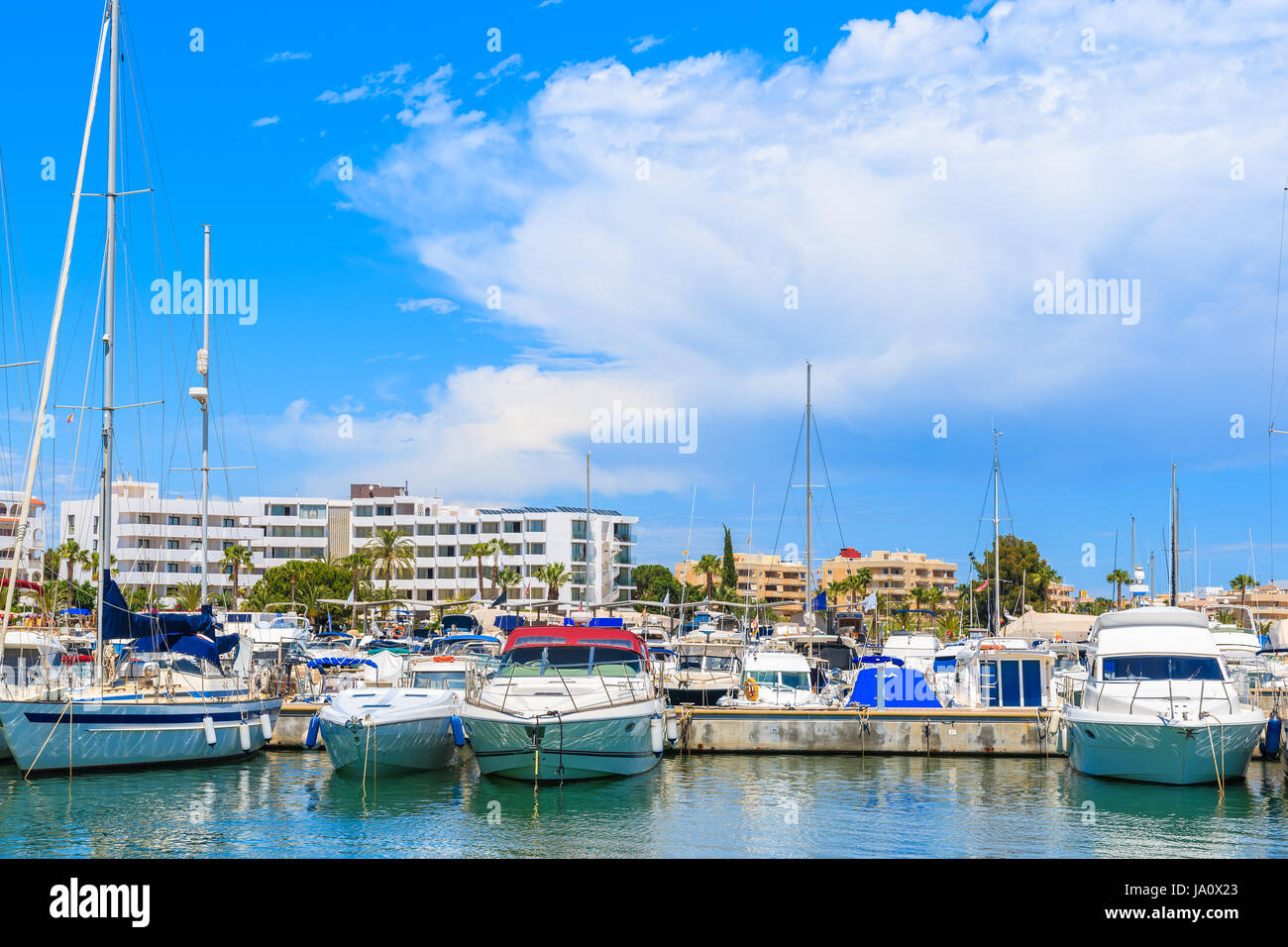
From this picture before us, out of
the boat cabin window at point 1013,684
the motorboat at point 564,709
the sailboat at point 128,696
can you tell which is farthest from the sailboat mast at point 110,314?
the boat cabin window at point 1013,684

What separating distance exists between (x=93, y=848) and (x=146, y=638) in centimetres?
1382

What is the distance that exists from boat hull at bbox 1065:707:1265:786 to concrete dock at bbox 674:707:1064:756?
18.6ft

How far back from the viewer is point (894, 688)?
35219mm

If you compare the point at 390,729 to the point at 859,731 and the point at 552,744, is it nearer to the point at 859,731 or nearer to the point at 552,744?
the point at 552,744

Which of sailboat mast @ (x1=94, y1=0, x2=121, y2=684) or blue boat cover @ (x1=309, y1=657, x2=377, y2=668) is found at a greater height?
sailboat mast @ (x1=94, y1=0, x2=121, y2=684)

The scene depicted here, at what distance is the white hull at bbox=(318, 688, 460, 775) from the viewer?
92.9 ft

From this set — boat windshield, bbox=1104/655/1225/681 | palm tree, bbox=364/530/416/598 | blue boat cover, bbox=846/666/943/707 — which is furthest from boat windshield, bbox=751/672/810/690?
palm tree, bbox=364/530/416/598

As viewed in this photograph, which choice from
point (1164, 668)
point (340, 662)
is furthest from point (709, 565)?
point (1164, 668)

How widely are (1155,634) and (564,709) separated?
1515 cm

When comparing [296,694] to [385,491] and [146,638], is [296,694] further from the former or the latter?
[385,491]

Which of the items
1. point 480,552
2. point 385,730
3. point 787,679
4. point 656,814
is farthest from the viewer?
point 480,552

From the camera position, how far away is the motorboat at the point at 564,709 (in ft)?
87.2

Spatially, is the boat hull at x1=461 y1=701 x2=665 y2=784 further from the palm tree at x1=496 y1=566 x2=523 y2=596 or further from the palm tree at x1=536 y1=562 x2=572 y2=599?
the palm tree at x1=496 y1=566 x2=523 y2=596
